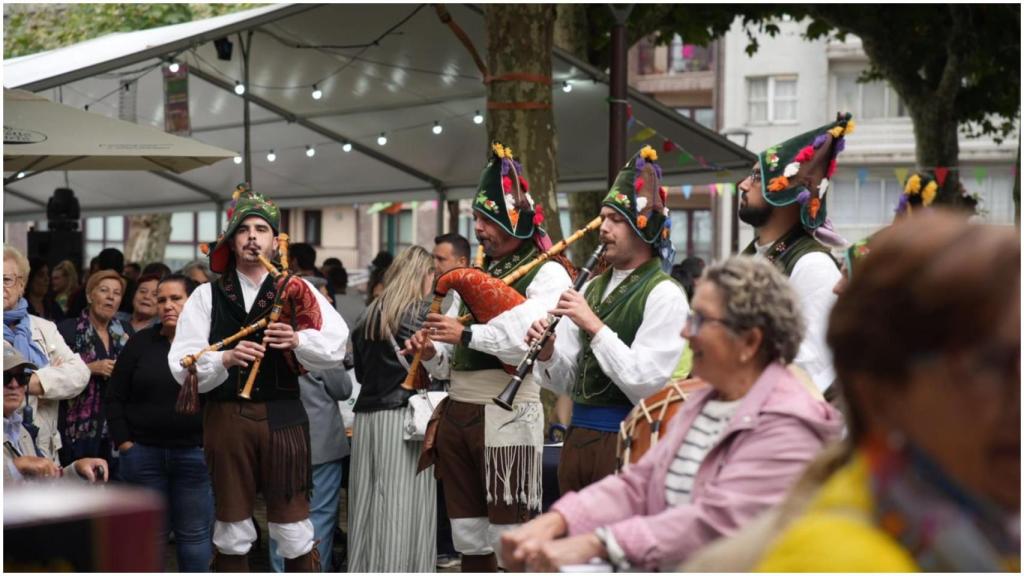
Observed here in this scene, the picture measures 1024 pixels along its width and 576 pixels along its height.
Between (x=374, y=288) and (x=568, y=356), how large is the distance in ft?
14.0

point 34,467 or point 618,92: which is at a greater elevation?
point 618,92

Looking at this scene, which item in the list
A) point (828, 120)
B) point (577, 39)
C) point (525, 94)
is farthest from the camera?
point (828, 120)

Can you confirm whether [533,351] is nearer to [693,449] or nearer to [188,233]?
[693,449]

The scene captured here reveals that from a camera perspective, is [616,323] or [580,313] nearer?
[580,313]

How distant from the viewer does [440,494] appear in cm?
718

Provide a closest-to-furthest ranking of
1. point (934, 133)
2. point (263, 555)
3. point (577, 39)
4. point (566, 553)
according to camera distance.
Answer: point (566, 553) < point (263, 555) < point (577, 39) < point (934, 133)

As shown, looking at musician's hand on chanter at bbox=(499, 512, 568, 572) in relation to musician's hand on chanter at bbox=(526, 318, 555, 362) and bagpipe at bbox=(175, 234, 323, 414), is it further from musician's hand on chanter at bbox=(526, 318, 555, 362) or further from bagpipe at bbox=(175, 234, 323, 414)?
bagpipe at bbox=(175, 234, 323, 414)

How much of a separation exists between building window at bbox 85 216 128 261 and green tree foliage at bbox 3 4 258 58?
63.0 ft

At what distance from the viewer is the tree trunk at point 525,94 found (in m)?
8.72

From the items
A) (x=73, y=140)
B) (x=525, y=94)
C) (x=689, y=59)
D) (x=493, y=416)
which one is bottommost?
(x=493, y=416)

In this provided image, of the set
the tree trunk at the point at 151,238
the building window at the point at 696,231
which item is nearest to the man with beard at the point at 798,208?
the tree trunk at the point at 151,238

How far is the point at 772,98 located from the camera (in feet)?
124

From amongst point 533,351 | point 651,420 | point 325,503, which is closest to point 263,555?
point 325,503

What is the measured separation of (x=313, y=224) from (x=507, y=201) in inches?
1542
